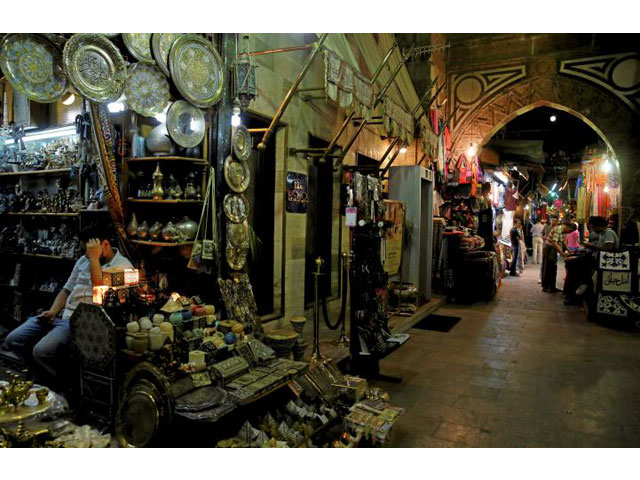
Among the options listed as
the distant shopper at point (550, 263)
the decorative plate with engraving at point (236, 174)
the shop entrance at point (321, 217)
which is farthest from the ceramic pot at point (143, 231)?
the distant shopper at point (550, 263)

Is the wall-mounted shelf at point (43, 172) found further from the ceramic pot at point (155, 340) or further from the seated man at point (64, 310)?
the ceramic pot at point (155, 340)

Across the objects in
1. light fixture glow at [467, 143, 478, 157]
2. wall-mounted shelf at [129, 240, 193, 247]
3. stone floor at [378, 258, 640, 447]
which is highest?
light fixture glow at [467, 143, 478, 157]

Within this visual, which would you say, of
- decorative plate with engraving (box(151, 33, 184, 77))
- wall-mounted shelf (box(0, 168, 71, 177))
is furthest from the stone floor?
wall-mounted shelf (box(0, 168, 71, 177))

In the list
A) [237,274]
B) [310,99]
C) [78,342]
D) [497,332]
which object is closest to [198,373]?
[78,342]

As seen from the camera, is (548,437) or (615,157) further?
(615,157)

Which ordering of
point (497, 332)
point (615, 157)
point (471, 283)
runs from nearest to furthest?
1. point (497, 332)
2. point (471, 283)
3. point (615, 157)

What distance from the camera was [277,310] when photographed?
5762 mm

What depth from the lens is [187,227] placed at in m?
4.34

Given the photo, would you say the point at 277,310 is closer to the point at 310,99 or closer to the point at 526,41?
the point at 310,99

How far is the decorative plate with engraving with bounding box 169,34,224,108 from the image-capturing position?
408cm

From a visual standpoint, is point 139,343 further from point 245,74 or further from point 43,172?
point 43,172

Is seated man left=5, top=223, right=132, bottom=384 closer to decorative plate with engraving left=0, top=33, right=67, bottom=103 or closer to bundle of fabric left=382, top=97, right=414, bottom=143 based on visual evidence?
decorative plate with engraving left=0, top=33, right=67, bottom=103

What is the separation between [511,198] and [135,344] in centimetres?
1506

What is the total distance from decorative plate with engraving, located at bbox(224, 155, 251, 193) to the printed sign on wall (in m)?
6.48
